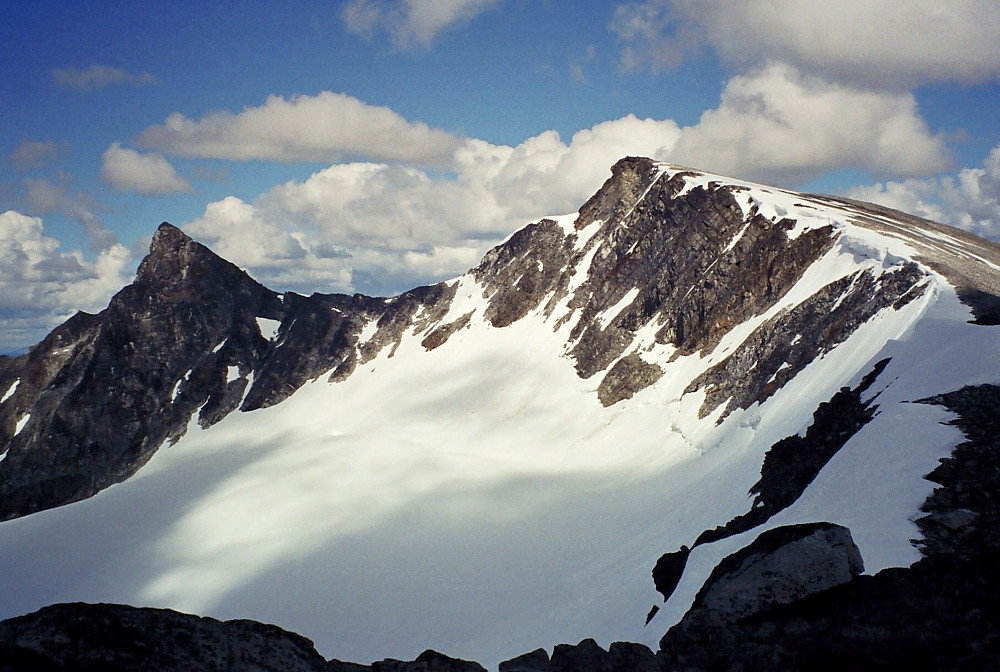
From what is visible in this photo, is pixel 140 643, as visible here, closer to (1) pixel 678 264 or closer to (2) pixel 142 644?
(2) pixel 142 644

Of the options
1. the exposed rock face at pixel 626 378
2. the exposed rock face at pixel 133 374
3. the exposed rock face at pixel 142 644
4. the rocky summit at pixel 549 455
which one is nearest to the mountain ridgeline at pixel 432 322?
the exposed rock face at pixel 626 378

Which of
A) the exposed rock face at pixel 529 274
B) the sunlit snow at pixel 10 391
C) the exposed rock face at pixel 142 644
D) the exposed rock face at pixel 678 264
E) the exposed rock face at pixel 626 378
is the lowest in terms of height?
the exposed rock face at pixel 142 644

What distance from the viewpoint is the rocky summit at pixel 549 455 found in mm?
12492

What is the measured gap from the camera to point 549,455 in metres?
72.1

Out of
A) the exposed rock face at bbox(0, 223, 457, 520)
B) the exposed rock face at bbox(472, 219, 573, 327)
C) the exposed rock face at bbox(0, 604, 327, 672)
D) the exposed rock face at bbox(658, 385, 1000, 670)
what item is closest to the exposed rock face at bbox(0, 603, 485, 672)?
the exposed rock face at bbox(0, 604, 327, 672)

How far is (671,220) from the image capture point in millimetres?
89625

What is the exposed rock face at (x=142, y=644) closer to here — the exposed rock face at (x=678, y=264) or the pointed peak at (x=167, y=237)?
the exposed rock face at (x=678, y=264)

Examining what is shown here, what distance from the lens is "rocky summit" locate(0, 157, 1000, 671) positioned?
1249 cm

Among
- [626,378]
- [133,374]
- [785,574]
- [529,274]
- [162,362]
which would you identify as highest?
[162,362]

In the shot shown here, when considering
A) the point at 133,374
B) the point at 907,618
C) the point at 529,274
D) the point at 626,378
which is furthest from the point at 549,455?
the point at 133,374

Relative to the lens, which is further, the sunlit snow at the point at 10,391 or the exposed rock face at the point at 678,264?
the sunlit snow at the point at 10,391

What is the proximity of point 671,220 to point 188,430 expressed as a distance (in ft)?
294

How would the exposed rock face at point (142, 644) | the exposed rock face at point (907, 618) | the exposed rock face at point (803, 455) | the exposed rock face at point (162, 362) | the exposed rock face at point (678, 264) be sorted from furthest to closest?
the exposed rock face at point (162, 362), the exposed rock face at point (678, 264), the exposed rock face at point (803, 455), the exposed rock face at point (907, 618), the exposed rock face at point (142, 644)

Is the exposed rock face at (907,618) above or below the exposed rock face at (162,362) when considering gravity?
below
